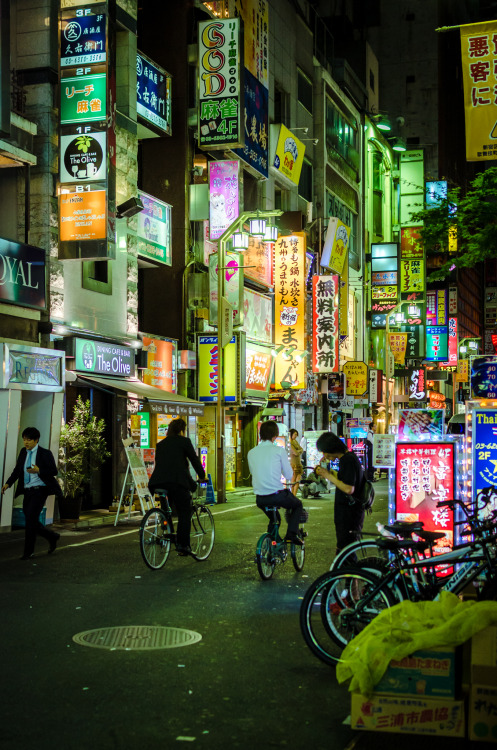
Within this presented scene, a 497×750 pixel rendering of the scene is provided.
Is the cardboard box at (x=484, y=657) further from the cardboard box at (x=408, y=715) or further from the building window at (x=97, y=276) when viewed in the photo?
the building window at (x=97, y=276)

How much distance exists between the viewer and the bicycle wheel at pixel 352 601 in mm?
6930

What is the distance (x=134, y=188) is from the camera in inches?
951

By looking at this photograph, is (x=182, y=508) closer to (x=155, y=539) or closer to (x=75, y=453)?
(x=155, y=539)

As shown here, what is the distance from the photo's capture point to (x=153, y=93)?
89.0 ft

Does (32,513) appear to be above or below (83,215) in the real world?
below

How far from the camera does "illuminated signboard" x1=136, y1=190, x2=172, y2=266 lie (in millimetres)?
25812

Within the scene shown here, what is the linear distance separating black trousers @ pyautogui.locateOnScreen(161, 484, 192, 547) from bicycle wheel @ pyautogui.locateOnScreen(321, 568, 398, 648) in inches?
221

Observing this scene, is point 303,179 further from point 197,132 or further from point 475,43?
point 475,43

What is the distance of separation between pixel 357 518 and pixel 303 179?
35.1 meters

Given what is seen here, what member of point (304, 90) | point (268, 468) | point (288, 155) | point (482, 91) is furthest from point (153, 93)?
point (304, 90)

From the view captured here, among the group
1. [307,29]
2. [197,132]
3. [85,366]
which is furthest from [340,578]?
[307,29]

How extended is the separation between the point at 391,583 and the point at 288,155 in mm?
33759

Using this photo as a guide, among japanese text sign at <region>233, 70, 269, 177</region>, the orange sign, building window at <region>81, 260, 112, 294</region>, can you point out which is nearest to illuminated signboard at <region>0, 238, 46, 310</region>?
the orange sign

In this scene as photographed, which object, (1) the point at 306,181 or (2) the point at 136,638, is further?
(1) the point at 306,181
